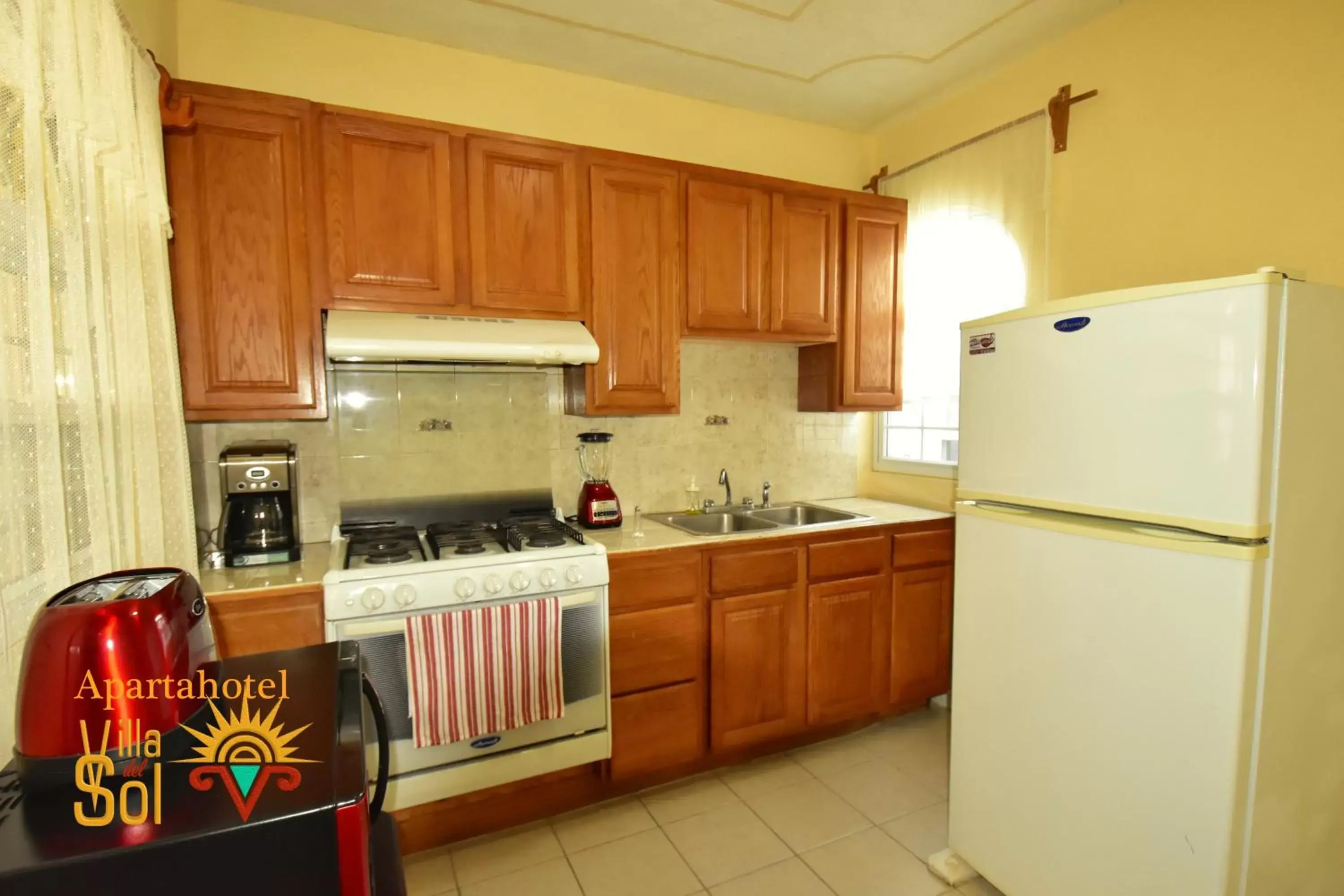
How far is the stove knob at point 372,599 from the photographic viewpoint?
1800 mm

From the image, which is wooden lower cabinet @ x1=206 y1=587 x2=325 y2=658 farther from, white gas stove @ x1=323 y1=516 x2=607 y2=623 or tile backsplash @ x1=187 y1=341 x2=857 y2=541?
tile backsplash @ x1=187 y1=341 x2=857 y2=541

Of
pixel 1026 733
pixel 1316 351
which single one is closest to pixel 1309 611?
pixel 1316 351

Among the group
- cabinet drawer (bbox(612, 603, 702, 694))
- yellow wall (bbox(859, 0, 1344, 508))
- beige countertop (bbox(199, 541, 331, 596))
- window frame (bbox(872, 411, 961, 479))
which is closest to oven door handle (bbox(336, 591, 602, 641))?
beige countertop (bbox(199, 541, 331, 596))

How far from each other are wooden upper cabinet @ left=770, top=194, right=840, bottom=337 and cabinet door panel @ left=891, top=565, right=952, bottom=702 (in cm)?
117

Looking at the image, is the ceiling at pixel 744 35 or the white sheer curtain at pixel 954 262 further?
the white sheer curtain at pixel 954 262

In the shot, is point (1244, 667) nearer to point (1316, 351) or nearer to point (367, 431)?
point (1316, 351)

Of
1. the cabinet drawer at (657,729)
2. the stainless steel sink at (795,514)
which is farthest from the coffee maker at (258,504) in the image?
the stainless steel sink at (795,514)

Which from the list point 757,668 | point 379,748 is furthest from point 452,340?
point 757,668

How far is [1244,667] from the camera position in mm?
1247

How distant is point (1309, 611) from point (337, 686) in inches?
74.6

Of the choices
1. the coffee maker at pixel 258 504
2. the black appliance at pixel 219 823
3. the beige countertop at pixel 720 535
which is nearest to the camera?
the black appliance at pixel 219 823

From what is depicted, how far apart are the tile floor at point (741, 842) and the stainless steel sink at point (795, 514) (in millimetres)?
1020

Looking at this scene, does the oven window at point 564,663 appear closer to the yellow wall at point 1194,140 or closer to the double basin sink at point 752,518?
the double basin sink at point 752,518

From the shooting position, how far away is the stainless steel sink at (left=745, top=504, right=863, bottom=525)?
9.67ft
